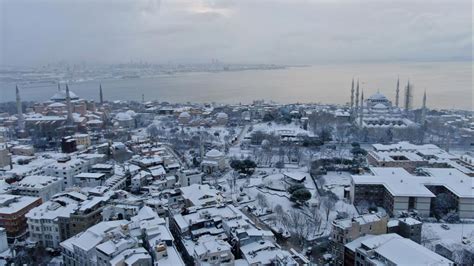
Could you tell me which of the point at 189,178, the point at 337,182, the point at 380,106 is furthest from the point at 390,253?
the point at 380,106

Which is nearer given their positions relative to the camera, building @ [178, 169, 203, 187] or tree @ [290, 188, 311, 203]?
tree @ [290, 188, 311, 203]

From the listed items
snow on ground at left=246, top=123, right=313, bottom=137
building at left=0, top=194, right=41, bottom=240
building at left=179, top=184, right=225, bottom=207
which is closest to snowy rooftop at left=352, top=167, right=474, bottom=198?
building at left=179, top=184, right=225, bottom=207

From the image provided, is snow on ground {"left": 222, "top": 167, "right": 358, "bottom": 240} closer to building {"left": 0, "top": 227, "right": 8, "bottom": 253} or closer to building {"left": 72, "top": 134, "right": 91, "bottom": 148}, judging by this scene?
building {"left": 0, "top": 227, "right": 8, "bottom": 253}

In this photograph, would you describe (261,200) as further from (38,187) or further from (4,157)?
(4,157)

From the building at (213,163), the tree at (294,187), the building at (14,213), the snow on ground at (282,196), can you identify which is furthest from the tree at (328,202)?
the building at (14,213)

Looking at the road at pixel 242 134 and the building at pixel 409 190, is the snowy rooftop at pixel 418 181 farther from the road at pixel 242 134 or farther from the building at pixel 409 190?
the road at pixel 242 134
